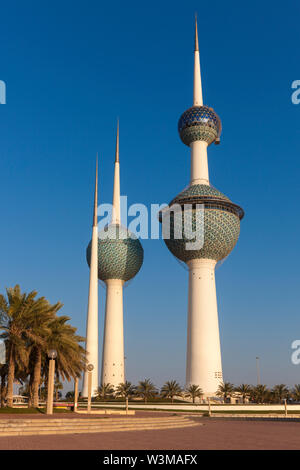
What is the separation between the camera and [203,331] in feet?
287

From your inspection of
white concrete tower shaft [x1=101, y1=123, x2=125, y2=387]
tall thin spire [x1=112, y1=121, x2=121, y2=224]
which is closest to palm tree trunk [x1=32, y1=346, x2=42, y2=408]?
white concrete tower shaft [x1=101, y1=123, x2=125, y2=387]

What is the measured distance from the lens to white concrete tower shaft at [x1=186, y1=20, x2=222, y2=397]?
85.7 m

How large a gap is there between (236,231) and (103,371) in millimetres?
39053

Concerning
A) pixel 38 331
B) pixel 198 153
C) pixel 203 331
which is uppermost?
pixel 198 153

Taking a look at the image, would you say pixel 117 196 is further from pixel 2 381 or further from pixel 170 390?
pixel 2 381

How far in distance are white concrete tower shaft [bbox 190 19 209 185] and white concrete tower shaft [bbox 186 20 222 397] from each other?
1699 centimetres

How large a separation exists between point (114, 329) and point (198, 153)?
3989 cm

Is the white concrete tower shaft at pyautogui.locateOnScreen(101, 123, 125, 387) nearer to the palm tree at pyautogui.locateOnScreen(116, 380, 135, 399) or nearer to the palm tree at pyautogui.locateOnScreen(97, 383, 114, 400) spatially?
the palm tree at pyautogui.locateOnScreen(97, 383, 114, 400)

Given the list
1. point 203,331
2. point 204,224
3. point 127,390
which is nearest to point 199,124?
point 204,224

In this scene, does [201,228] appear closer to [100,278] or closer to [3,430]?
[100,278]

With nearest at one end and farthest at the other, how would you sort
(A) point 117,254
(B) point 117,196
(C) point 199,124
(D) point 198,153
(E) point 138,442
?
1. (E) point 138,442
2. (D) point 198,153
3. (C) point 199,124
4. (A) point 117,254
5. (B) point 117,196

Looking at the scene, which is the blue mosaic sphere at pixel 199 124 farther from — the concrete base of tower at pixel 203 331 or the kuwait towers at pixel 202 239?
the concrete base of tower at pixel 203 331

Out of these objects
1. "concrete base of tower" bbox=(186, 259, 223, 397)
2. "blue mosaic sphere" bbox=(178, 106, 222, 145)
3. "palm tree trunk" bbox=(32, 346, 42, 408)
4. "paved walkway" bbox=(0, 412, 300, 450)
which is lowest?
"paved walkway" bbox=(0, 412, 300, 450)

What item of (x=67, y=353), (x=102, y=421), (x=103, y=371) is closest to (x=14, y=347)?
(x=67, y=353)
